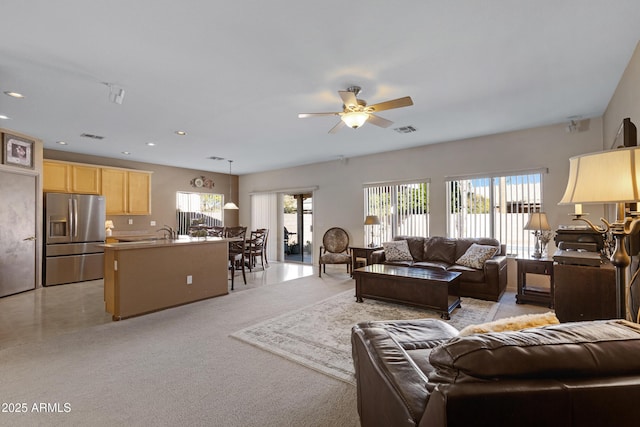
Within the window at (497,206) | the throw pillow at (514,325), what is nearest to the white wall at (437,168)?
the window at (497,206)

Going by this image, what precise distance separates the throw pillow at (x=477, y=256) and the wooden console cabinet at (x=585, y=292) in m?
1.74

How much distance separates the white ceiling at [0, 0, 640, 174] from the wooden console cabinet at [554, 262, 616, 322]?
73.5 inches

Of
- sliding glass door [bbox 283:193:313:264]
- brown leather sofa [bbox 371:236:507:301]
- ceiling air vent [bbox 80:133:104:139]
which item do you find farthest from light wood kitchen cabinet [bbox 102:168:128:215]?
brown leather sofa [bbox 371:236:507:301]

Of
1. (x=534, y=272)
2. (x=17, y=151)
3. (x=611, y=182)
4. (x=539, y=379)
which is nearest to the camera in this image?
(x=539, y=379)

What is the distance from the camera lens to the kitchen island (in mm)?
3658

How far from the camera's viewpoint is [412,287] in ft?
12.6

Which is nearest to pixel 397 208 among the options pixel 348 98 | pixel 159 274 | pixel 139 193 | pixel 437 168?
pixel 437 168

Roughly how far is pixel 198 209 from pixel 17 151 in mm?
4112

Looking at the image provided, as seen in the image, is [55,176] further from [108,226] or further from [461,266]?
[461,266]

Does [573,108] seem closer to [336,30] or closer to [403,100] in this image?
[403,100]

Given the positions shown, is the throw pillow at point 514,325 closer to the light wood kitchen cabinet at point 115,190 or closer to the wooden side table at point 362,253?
the wooden side table at point 362,253

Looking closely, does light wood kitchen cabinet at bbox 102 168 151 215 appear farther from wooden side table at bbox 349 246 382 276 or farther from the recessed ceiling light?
wooden side table at bbox 349 246 382 276

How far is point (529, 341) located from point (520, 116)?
4.35 m

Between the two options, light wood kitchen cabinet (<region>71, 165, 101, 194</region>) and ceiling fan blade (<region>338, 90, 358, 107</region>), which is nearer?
ceiling fan blade (<region>338, 90, 358, 107</region>)
